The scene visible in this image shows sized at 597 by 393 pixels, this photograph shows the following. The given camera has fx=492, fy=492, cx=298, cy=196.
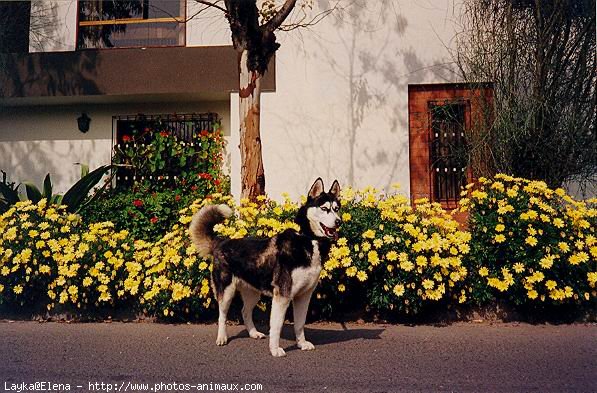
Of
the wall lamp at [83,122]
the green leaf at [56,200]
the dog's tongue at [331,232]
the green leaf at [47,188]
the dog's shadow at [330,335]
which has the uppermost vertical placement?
the wall lamp at [83,122]

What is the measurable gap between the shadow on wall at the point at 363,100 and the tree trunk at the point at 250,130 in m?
2.03

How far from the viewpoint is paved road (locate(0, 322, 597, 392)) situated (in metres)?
3.57

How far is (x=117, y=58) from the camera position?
9.20 metres

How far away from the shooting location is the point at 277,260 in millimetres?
4332

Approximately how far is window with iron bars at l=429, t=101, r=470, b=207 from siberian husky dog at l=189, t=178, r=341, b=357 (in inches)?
180

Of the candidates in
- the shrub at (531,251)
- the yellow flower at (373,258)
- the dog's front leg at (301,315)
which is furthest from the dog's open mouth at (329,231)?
the shrub at (531,251)

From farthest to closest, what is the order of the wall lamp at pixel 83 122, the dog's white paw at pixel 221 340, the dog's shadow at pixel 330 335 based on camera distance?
the wall lamp at pixel 83 122 → the dog's shadow at pixel 330 335 → the dog's white paw at pixel 221 340

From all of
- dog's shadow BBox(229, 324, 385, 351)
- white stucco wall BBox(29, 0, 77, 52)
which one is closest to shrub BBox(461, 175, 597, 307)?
dog's shadow BBox(229, 324, 385, 351)

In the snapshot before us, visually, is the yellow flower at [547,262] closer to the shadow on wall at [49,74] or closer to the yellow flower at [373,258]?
the yellow flower at [373,258]

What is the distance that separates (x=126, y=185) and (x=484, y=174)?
6784mm

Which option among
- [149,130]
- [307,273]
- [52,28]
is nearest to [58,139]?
[149,130]

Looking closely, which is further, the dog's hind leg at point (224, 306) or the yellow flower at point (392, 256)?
the yellow flower at point (392, 256)

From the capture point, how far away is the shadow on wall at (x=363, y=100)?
8562mm

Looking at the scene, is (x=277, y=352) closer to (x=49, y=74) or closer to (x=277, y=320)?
(x=277, y=320)
